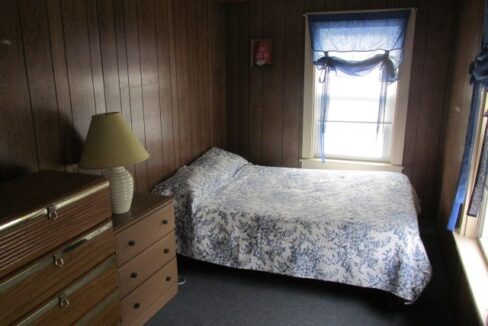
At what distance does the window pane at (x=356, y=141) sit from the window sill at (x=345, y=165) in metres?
0.08

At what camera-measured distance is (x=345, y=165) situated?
13.4ft

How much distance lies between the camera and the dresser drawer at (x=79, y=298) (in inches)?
58.0

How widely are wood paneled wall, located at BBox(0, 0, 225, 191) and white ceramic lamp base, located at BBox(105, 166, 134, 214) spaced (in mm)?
306

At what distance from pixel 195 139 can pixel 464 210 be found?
7.21ft

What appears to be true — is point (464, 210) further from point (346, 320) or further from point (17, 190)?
point (17, 190)

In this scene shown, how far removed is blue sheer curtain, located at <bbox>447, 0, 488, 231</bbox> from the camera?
7.16ft

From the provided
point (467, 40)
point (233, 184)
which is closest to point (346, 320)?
point (233, 184)

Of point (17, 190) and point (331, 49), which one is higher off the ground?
point (331, 49)

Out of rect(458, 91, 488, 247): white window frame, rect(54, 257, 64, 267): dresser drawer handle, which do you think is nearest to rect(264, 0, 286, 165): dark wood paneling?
rect(458, 91, 488, 247): white window frame

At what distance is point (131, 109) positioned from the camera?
8.93 feet

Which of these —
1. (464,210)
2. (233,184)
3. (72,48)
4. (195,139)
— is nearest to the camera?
(72,48)

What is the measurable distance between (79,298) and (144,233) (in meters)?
0.55

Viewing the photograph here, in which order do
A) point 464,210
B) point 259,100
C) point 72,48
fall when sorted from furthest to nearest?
1. point 259,100
2. point 464,210
3. point 72,48

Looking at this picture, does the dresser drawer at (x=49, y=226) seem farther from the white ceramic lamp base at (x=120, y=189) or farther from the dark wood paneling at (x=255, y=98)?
the dark wood paneling at (x=255, y=98)
